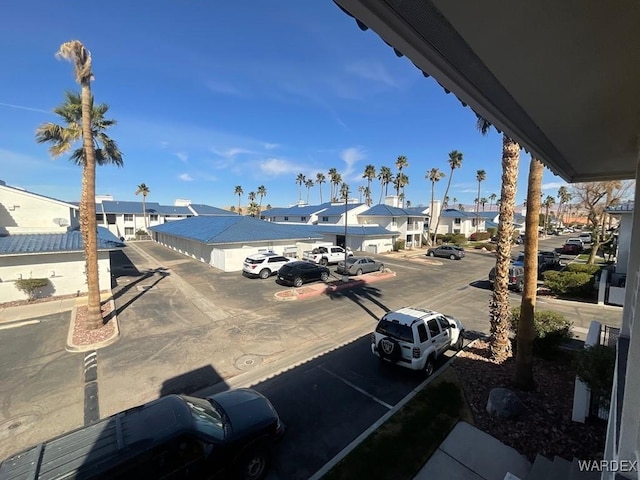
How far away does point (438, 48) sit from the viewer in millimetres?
2043

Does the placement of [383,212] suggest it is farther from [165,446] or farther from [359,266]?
[165,446]

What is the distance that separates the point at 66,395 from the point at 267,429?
670 cm

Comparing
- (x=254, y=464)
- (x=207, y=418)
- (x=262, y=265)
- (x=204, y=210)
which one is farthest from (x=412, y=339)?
(x=204, y=210)

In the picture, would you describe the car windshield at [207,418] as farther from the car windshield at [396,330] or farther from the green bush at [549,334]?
the green bush at [549,334]

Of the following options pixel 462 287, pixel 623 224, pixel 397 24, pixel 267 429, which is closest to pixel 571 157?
pixel 397 24

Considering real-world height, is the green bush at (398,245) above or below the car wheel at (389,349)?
above

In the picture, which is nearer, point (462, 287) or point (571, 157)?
point (571, 157)

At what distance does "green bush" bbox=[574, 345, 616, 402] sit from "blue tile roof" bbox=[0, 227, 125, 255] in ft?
73.4

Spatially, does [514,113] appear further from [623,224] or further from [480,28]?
[623,224]

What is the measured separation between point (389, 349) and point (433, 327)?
176 centimetres

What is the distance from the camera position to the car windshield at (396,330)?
9.23m

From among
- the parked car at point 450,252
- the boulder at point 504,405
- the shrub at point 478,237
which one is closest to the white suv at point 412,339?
the boulder at point 504,405

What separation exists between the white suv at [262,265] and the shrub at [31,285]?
1205 centimetres

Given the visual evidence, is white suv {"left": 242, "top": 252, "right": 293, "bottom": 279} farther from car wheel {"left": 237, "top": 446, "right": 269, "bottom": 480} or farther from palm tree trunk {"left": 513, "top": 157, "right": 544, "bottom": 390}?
palm tree trunk {"left": 513, "top": 157, "right": 544, "bottom": 390}
